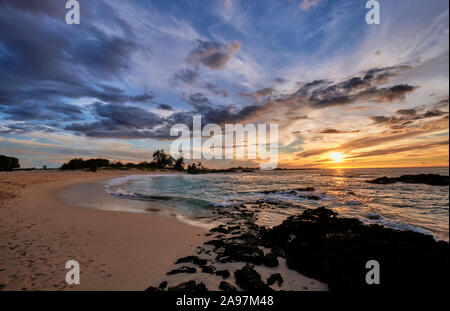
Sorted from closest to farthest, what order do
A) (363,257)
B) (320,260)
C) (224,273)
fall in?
(224,273), (363,257), (320,260)

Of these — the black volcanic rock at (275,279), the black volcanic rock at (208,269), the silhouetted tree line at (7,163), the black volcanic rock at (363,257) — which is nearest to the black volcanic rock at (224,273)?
the black volcanic rock at (208,269)

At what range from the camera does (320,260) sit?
5141 mm

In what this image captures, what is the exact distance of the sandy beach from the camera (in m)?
4.21

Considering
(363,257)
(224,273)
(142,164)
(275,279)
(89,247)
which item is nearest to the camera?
(275,279)

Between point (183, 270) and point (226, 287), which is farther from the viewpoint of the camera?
point (183, 270)

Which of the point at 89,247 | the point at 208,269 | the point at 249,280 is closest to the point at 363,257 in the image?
the point at 249,280

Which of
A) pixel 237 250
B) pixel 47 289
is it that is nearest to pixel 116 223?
pixel 47 289

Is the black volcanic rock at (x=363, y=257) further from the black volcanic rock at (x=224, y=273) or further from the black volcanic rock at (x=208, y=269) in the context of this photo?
the black volcanic rock at (x=208, y=269)

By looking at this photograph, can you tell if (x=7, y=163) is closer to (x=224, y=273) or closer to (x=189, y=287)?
(x=189, y=287)

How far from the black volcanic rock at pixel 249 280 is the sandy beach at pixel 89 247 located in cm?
215

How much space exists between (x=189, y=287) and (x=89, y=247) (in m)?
4.31

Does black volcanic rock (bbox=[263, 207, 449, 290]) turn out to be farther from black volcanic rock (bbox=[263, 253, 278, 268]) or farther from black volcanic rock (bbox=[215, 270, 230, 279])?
black volcanic rock (bbox=[215, 270, 230, 279])

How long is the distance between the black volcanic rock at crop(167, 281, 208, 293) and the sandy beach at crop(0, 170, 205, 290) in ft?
2.34

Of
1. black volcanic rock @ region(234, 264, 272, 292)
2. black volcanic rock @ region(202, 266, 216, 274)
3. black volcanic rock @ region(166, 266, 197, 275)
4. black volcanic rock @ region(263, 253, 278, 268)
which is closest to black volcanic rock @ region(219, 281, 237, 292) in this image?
black volcanic rock @ region(234, 264, 272, 292)
